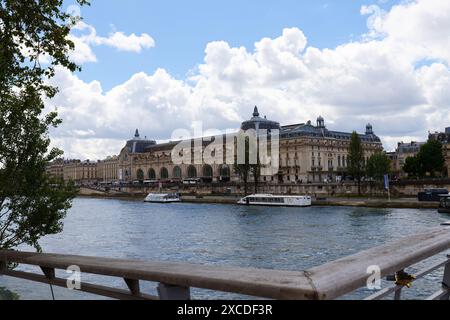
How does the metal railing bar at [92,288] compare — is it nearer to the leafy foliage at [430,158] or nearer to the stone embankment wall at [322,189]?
the stone embankment wall at [322,189]

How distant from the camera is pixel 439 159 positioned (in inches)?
4537

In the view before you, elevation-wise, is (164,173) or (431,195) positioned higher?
(164,173)

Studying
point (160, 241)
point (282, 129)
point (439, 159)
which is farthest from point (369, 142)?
point (160, 241)

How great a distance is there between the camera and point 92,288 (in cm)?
425

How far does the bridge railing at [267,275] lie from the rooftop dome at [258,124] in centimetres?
15303

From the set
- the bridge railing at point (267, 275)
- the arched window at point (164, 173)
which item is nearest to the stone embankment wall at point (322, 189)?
the arched window at point (164, 173)

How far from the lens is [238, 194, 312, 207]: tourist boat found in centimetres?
8788

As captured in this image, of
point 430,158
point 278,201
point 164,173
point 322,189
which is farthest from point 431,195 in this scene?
point 164,173

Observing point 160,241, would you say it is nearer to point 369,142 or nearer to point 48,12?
point 48,12

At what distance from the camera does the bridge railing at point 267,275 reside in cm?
293

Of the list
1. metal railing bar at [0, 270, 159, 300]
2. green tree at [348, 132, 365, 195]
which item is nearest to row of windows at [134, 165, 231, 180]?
green tree at [348, 132, 365, 195]

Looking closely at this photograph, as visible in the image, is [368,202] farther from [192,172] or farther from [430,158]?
[192,172]

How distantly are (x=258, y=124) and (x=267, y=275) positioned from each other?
155603 mm

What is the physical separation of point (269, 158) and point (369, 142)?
41.4m
